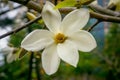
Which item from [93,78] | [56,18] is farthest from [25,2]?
[93,78]

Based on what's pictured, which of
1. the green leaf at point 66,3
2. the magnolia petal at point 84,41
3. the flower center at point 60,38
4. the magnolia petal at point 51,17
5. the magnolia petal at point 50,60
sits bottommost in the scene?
the magnolia petal at point 50,60

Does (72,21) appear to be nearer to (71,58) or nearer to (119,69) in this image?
(71,58)

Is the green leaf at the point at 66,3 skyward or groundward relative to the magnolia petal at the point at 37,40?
skyward
